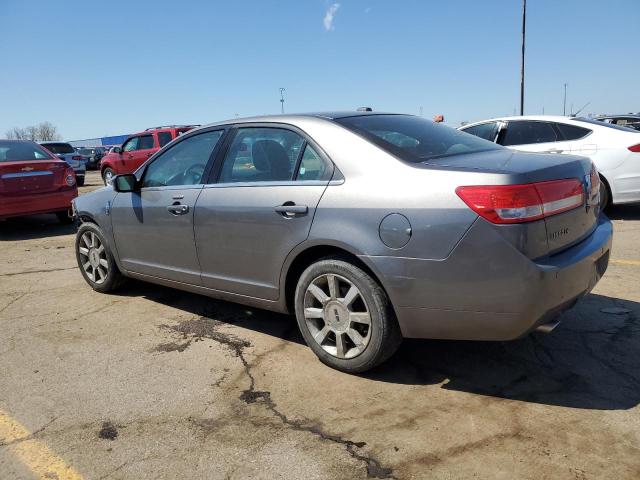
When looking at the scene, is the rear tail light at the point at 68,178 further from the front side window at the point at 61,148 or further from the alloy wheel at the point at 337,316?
the front side window at the point at 61,148

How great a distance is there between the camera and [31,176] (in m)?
8.46

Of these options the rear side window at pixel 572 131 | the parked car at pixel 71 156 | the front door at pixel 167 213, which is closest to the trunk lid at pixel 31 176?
the front door at pixel 167 213

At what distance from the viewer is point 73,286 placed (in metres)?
5.46

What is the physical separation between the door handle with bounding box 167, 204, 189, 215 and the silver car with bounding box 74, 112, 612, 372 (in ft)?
0.07

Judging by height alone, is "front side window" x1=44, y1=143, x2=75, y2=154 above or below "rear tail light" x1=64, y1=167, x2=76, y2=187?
above

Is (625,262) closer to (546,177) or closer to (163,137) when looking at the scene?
(546,177)

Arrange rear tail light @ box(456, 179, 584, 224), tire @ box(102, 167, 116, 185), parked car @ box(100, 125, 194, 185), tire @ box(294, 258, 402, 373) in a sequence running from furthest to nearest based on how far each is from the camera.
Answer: tire @ box(102, 167, 116, 185)
parked car @ box(100, 125, 194, 185)
tire @ box(294, 258, 402, 373)
rear tail light @ box(456, 179, 584, 224)

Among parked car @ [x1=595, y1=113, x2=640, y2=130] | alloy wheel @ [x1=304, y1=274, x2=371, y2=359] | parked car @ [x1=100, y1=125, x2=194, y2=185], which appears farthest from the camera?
parked car @ [x1=100, y1=125, x2=194, y2=185]

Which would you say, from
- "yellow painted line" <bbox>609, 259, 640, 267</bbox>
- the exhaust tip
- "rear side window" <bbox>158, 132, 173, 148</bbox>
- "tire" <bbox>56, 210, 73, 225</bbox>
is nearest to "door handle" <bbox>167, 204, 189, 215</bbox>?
the exhaust tip

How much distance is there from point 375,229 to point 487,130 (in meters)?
6.22

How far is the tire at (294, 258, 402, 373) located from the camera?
2916 millimetres

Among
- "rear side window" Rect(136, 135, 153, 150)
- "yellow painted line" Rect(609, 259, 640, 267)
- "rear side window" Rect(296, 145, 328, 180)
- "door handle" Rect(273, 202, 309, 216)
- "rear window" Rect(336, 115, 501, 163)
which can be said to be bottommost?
"yellow painted line" Rect(609, 259, 640, 267)

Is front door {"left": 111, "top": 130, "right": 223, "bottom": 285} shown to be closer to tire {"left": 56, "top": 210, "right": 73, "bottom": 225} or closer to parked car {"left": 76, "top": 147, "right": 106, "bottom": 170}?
tire {"left": 56, "top": 210, "right": 73, "bottom": 225}

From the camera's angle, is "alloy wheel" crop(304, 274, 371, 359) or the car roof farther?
the car roof
